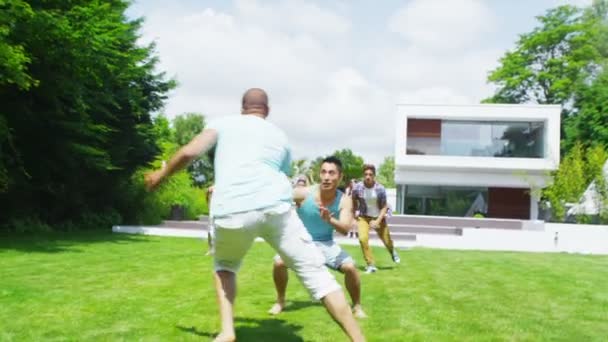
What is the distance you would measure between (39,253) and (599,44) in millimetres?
41518

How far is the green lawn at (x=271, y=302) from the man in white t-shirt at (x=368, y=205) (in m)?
0.60

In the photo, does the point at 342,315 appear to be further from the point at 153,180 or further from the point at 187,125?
the point at 187,125

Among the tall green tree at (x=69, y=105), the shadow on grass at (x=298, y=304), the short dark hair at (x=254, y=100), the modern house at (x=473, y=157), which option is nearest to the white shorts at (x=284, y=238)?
the short dark hair at (x=254, y=100)

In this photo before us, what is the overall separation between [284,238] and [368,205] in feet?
18.8

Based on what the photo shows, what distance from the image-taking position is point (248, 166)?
3611mm

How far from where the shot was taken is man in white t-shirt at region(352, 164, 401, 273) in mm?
9031

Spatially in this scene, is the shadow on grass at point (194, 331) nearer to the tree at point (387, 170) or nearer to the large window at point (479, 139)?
the large window at point (479, 139)

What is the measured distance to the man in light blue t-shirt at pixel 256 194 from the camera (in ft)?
11.6

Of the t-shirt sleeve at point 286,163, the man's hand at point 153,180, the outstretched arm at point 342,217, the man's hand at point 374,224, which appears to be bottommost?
the man's hand at point 374,224

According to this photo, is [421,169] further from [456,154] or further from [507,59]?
[507,59]

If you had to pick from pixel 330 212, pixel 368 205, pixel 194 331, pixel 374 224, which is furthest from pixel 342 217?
pixel 368 205

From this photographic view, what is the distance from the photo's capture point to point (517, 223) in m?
Result: 26.3

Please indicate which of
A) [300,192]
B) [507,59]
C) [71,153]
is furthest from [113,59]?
[507,59]

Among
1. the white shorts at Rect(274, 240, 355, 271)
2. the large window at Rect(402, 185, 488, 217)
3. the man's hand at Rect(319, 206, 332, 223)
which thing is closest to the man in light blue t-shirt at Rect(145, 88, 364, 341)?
the man's hand at Rect(319, 206, 332, 223)
